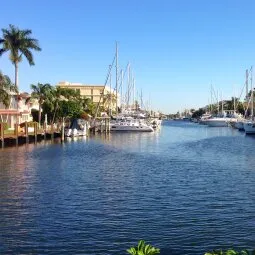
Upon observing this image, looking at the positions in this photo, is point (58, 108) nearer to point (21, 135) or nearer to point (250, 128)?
point (21, 135)

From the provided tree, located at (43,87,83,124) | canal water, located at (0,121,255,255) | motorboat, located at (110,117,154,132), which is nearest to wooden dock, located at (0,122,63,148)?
tree, located at (43,87,83,124)

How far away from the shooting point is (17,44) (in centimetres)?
8650

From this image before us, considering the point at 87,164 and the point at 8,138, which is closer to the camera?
the point at 87,164

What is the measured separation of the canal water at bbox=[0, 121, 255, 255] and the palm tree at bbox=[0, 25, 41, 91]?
46.0m

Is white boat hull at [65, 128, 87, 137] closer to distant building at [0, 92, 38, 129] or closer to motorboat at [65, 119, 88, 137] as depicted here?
motorboat at [65, 119, 88, 137]

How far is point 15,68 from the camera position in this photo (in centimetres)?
8675

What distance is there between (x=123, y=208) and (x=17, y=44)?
67.8 metres

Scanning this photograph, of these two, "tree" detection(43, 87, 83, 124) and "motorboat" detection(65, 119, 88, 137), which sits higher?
"tree" detection(43, 87, 83, 124)

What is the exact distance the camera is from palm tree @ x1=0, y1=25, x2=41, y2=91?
85.4 metres

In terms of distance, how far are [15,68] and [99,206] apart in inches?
2605

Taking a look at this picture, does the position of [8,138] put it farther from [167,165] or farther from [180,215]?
[180,215]

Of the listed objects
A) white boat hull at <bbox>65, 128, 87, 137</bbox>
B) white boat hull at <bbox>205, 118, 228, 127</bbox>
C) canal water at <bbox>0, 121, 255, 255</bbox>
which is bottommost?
canal water at <bbox>0, 121, 255, 255</bbox>

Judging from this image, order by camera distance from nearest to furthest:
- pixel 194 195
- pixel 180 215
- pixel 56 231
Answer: pixel 56 231
pixel 180 215
pixel 194 195

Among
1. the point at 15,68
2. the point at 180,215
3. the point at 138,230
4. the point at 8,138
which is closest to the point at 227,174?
the point at 180,215
